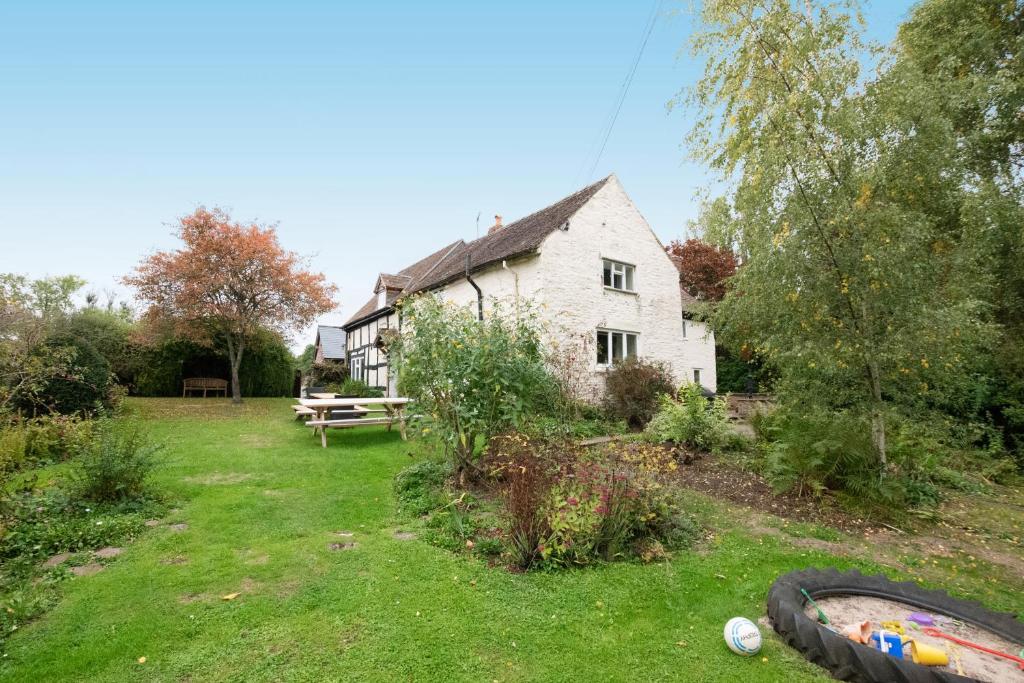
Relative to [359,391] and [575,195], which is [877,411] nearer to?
[575,195]

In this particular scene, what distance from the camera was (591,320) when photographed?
14539mm

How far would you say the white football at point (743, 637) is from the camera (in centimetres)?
293

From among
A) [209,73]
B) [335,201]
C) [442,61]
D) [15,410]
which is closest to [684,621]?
[442,61]

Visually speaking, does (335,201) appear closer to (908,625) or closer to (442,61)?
(442,61)

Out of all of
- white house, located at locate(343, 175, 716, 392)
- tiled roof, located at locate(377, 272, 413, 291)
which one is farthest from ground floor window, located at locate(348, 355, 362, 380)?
white house, located at locate(343, 175, 716, 392)

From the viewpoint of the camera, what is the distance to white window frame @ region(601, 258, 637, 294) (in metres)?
15.3

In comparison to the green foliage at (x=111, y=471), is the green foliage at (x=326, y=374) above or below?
above

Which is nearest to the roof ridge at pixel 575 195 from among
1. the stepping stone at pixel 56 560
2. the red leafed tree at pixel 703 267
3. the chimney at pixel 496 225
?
the chimney at pixel 496 225

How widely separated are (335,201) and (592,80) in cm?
893

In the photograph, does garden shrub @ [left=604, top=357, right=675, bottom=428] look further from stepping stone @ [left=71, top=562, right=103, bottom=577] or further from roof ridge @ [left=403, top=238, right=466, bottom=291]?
roof ridge @ [left=403, top=238, right=466, bottom=291]

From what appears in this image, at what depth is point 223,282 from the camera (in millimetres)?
17172

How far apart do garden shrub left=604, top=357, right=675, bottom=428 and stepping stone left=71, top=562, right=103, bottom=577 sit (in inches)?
411

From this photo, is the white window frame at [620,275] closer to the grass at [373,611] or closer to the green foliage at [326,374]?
the grass at [373,611]

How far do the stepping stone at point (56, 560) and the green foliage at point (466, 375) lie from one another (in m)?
3.95
